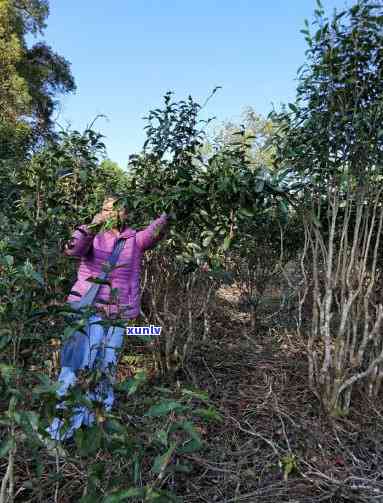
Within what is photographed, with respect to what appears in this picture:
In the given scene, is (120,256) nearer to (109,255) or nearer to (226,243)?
(109,255)

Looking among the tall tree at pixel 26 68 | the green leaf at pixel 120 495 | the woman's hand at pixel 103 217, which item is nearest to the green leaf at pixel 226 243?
the woman's hand at pixel 103 217

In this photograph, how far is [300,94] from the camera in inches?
109

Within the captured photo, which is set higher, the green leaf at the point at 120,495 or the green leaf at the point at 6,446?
the green leaf at the point at 6,446

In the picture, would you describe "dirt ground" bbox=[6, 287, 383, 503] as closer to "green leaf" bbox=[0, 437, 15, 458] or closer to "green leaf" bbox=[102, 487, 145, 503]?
"green leaf" bbox=[0, 437, 15, 458]

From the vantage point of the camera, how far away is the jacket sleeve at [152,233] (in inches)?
90.5

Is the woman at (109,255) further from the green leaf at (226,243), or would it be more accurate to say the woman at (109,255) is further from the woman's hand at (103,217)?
the green leaf at (226,243)

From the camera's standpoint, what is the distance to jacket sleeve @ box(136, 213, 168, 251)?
230 centimetres

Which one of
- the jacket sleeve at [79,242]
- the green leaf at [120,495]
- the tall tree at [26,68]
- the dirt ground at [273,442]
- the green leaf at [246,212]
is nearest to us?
the green leaf at [120,495]

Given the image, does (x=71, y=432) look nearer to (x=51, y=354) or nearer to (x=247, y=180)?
(x=51, y=354)

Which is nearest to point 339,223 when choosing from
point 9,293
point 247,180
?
point 247,180

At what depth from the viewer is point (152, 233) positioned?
7.66 ft

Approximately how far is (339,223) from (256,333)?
176 cm

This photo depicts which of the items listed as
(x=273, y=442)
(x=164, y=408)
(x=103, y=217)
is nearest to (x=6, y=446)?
(x=164, y=408)

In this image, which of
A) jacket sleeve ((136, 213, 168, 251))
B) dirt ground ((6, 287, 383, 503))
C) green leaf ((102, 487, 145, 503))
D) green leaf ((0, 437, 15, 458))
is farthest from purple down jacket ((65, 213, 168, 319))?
green leaf ((102, 487, 145, 503))
